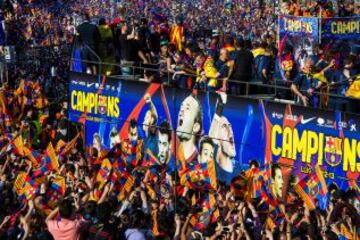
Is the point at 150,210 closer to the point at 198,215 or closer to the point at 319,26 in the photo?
the point at 198,215

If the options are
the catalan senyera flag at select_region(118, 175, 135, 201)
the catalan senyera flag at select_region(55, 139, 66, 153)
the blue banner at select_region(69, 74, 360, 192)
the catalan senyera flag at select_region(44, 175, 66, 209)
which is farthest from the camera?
the catalan senyera flag at select_region(55, 139, 66, 153)

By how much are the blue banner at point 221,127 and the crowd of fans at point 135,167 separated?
160 mm

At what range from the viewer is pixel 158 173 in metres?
14.6

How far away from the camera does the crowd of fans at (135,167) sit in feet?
39.0

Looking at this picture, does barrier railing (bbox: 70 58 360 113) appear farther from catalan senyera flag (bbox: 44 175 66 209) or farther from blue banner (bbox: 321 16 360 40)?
blue banner (bbox: 321 16 360 40)

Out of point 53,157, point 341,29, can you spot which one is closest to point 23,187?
point 53,157

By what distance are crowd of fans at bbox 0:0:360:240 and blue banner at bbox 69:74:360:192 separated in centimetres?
16

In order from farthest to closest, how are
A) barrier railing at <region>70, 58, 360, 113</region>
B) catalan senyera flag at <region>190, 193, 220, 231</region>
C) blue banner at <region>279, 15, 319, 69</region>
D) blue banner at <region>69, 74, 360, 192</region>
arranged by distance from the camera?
blue banner at <region>279, 15, 319, 69</region> → catalan senyera flag at <region>190, 193, 220, 231</region> → barrier railing at <region>70, 58, 360, 113</region> → blue banner at <region>69, 74, 360, 192</region>

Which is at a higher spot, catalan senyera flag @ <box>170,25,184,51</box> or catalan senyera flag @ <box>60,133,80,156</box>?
catalan senyera flag @ <box>170,25,184,51</box>

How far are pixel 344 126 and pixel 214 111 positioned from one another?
7.85ft

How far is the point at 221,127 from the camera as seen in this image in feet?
45.0

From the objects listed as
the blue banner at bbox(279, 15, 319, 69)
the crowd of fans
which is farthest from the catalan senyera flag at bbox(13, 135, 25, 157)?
the blue banner at bbox(279, 15, 319, 69)

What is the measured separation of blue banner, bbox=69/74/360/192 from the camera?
477 inches

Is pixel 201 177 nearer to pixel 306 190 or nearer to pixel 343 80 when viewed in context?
pixel 306 190
